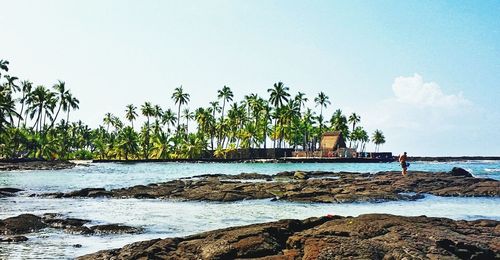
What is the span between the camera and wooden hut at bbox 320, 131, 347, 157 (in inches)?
4322

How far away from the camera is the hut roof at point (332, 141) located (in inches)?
4407

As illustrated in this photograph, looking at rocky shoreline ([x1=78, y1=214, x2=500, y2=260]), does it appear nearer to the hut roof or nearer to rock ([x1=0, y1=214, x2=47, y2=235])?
rock ([x1=0, y1=214, x2=47, y2=235])

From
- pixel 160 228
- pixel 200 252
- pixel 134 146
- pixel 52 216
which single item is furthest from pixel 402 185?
pixel 134 146

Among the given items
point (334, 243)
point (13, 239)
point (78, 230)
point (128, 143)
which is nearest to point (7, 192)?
point (78, 230)

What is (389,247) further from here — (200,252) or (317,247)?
(200,252)

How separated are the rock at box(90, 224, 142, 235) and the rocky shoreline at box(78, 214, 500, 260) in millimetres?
5054

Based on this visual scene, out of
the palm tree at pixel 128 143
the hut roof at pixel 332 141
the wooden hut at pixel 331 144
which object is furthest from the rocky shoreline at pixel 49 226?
the hut roof at pixel 332 141

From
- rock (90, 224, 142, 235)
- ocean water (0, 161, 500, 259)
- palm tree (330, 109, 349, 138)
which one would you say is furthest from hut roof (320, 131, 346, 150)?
rock (90, 224, 142, 235)

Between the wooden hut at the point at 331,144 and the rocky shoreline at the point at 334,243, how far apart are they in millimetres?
96936

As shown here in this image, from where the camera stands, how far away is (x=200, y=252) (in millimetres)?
11383

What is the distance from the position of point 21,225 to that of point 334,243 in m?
11.9

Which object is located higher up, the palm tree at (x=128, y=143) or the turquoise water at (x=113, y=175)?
the palm tree at (x=128, y=143)

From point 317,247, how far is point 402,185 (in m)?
25.2

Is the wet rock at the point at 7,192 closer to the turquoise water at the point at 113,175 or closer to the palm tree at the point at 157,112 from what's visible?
the turquoise water at the point at 113,175
